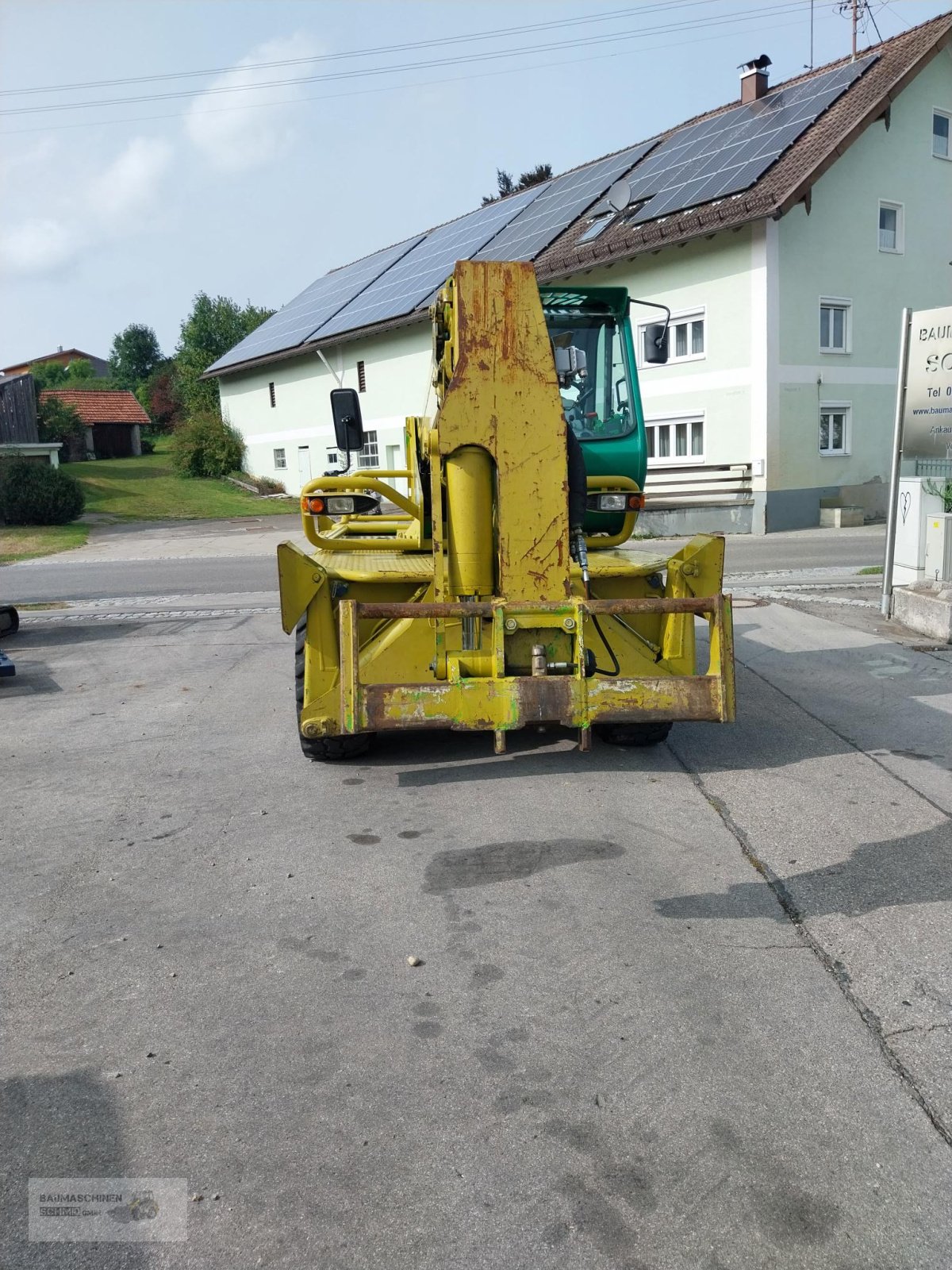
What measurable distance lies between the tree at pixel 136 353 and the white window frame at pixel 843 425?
89340 mm

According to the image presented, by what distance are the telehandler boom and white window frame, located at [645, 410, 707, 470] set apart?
19.6 m

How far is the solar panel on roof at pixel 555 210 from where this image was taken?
28.9 metres

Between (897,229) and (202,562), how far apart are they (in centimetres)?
1852

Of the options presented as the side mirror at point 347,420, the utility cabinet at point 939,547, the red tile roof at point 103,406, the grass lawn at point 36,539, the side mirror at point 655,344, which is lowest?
the grass lawn at point 36,539

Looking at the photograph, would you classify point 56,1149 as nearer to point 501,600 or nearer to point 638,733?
point 501,600

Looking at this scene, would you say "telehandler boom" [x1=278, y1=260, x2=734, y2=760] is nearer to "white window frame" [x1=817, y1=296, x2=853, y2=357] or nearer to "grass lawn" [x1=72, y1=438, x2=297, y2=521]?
"white window frame" [x1=817, y1=296, x2=853, y2=357]

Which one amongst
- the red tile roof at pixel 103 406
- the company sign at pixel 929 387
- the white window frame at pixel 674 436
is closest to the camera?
the company sign at pixel 929 387

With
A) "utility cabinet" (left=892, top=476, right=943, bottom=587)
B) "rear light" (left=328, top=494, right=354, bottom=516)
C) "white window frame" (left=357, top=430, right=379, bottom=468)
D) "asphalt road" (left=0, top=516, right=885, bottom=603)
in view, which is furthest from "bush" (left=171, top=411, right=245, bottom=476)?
"rear light" (left=328, top=494, right=354, bottom=516)

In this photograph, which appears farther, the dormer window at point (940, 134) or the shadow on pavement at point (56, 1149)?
the dormer window at point (940, 134)

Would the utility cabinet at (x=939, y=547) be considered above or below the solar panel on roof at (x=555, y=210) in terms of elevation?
below

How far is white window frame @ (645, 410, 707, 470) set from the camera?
25.5 meters

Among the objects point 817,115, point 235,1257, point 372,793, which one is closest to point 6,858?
point 372,793

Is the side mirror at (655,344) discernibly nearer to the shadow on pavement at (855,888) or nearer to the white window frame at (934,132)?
the shadow on pavement at (855,888)

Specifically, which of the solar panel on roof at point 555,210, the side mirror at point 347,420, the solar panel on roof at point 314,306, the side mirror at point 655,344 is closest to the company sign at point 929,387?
the side mirror at point 655,344
